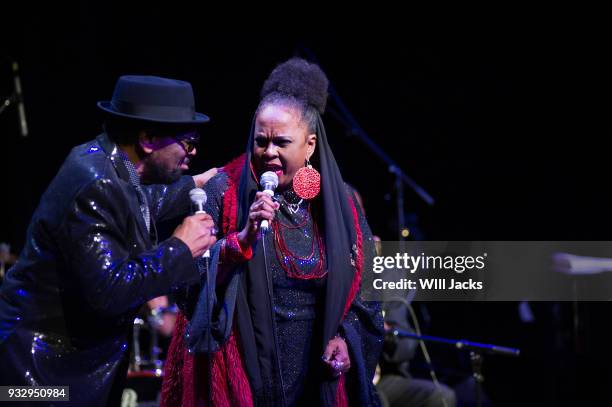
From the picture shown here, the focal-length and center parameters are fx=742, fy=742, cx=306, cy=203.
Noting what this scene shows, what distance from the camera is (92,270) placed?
1979mm

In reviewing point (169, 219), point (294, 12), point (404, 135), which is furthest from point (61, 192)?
point (404, 135)

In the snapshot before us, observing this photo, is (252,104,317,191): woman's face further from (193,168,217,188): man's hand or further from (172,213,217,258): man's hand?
(172,213,217,258): man's hand

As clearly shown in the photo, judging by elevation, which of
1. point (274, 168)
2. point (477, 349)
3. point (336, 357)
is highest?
point (274, 168)

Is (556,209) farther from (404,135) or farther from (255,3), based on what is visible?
(255,3)

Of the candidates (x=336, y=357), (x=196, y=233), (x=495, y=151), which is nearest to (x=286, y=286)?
(x=336, y=357)

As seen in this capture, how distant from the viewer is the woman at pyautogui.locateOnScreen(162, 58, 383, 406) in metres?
2.62

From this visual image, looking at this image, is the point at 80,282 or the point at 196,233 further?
the point at 196,233

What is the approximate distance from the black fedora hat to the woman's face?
0.49 metres

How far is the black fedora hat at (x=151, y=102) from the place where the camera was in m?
2.25

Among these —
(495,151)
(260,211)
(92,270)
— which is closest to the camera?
(92,270)

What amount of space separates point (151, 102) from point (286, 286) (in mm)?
908

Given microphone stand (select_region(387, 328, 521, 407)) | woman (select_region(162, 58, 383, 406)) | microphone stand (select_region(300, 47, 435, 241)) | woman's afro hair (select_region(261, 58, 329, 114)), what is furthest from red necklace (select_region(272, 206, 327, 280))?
microphone stand (select_region(300, 47, 435, 241))

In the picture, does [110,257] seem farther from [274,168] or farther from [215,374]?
[274,168]

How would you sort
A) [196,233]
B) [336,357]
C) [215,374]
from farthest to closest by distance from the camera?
[336,357] < [215,374] < [196,233]
